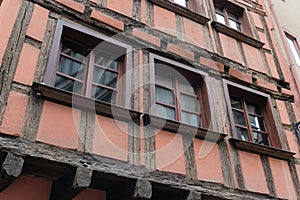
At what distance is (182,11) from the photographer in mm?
5812

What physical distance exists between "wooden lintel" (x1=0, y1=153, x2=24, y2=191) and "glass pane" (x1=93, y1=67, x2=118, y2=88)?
1535mm

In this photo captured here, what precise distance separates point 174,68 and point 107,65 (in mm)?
1046

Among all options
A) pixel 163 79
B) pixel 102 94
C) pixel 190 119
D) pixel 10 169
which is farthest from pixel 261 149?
pixel 10 169

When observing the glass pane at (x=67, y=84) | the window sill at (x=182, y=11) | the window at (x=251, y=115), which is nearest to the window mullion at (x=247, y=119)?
the window at (x=251, y=115)

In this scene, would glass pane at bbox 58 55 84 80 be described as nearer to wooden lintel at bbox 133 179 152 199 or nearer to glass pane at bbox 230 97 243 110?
wooden lintel at bbox 133 179 152 199

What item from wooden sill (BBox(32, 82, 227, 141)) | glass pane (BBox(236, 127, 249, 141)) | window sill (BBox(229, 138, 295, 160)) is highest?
glass pane (BBox(236, 127, 249, 141))

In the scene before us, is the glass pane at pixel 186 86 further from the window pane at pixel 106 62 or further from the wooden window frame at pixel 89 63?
Answer: the window pane at pixel 106 62

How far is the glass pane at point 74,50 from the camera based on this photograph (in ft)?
14.3

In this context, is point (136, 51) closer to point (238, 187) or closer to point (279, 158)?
point (238, 187)

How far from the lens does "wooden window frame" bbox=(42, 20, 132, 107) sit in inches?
151

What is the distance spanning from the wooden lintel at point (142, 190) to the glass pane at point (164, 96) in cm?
140

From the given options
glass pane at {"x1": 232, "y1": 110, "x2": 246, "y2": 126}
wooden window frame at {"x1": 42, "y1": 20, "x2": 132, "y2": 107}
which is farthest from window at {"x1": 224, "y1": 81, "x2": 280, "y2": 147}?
wooden window frame at {"x1": 42, "y1": 20, "x2": 132, "y2": 107}

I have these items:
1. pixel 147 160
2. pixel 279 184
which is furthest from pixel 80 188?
pixel 279 184

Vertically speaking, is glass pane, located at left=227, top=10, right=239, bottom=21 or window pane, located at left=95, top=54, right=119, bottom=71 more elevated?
glass pane, located at left=227, top=10, right=239, bottom=21
